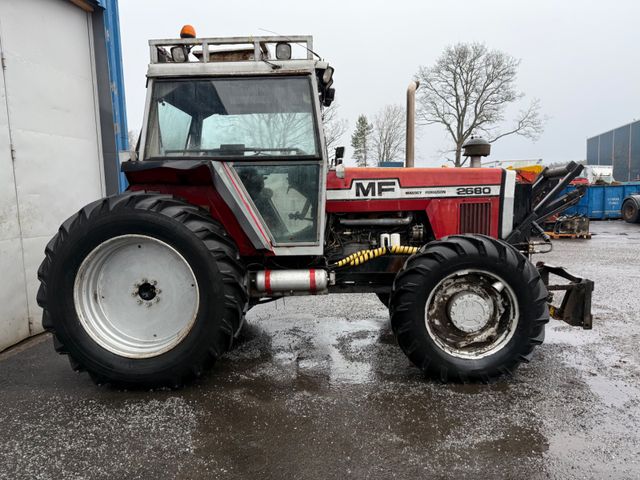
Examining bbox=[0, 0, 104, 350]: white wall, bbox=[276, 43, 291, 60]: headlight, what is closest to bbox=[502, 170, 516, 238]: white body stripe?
bbox=[276, 43, 291, 60]: headlight

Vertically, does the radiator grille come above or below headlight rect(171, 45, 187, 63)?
below

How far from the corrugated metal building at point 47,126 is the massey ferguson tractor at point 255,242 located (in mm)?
1578

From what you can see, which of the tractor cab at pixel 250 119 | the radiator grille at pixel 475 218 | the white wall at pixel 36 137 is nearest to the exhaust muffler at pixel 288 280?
the tractor cab at pixel 250 119

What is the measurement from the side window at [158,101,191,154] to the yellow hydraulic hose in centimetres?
150

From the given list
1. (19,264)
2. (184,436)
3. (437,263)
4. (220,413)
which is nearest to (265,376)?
(220,413)

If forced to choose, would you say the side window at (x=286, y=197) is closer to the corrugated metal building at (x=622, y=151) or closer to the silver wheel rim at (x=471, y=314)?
the silver wheel rim at (x=471, y=314)

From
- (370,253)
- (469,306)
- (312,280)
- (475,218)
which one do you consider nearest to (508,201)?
(475,218)

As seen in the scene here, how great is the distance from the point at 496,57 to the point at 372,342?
30.8m

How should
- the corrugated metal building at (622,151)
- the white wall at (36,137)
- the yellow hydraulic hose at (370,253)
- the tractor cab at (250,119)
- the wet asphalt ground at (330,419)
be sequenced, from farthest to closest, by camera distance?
1. the corrugated metal building at (622,151)
2. the white wall at (36,137)
3. the yellow hydraulic hose at (370,253)
4. the tractor cab at (250,119)
5. the wet asphalt ground at (330,419)

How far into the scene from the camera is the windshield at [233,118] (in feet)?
10.4

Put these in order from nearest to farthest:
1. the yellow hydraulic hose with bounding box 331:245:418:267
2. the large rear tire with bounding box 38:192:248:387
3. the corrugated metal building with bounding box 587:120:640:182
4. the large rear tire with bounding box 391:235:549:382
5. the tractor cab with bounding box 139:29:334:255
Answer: the large rear tire with bounding box 38:192:248:387 → the large rear tire with bounding box 391:235:549:382 → the tractor cab with bounding box 139:29:334:255 → the yellow hydraulic hose with bounding box 331:245:418:267 → the corrugated metal building with bounding box 587:120:640:182

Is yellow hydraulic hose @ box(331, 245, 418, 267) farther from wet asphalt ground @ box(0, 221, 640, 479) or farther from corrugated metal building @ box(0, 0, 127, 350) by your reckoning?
corrugated metal building @ box(0, 0, 127, 350)

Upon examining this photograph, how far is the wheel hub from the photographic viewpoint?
299 cm

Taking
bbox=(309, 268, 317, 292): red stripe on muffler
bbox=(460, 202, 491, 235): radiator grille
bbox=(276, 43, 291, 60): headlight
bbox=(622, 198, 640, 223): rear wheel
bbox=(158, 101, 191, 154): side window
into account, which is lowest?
bbox=(622, 198, 640, 223): rear wheel
